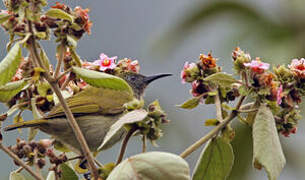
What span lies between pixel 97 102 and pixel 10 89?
1618 millimetres

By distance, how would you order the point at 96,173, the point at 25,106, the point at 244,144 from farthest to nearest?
the point at 244,144 < the point at 25,106 < the point at 96,173

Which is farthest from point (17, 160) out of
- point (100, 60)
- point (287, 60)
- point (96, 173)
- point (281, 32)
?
point (281, 32)

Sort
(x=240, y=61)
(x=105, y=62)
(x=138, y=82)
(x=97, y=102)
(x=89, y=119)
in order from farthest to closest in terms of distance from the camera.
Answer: (x=138, y=82) < (x=97, y=102) < (x=89, y=119) < (x=105, y=62) < (x=240, y=61)

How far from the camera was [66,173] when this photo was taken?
2.38m

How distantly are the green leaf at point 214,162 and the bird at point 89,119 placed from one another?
68 centimetres

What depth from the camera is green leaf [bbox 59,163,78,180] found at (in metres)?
2.37

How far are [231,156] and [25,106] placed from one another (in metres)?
0.94

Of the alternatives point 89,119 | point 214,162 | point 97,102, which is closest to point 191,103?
point 214,162

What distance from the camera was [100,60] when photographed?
2543 millimetres

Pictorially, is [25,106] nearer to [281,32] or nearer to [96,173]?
[96,173]

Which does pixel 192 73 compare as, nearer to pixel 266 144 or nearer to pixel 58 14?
pixel 266 144

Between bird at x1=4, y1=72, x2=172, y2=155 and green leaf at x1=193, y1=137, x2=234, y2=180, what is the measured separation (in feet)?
2.22

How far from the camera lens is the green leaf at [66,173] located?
2366 millimetres

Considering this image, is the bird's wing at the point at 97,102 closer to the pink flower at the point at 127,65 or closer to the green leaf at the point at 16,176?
the pink flower at the point at 127,65
